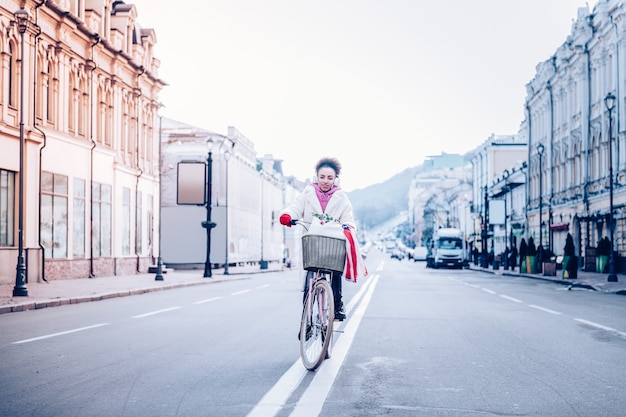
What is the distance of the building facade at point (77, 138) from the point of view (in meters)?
25.8

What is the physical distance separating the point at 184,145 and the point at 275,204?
123 ft

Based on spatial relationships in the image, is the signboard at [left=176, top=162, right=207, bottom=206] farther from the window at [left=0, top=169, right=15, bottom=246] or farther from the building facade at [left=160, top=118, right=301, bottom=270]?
the window at [left=0, top=169, right=15, bottom=246]

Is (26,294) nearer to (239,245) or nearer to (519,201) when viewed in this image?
(239,245)

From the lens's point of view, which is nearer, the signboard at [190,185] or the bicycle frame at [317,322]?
the bicycle frame at [317,322]

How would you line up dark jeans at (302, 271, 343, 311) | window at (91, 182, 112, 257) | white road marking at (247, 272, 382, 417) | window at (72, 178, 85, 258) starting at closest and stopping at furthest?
white road marking at (247, 272, 382, 417) < dark jeans at (302, 271, 343, 311) < window at (72, 178, 85, 258) < window at (91, 182, 112, 257)

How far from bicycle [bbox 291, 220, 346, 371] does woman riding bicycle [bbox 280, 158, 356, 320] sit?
1.20ft

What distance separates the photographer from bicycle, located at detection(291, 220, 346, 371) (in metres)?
7.12

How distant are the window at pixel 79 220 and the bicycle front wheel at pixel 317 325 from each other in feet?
83.2

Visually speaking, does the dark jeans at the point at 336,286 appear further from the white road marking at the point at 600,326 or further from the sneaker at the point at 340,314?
the white road marking at the point at 600,326

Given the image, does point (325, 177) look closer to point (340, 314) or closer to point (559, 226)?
point (340, 314)

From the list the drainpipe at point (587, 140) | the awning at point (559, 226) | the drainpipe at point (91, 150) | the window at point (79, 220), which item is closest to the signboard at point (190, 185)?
the drainpipe at point (91, 150)

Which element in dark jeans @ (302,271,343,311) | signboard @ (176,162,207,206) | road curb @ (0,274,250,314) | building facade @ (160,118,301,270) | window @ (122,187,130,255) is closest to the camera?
dark jeans @ (302,271,343,311)

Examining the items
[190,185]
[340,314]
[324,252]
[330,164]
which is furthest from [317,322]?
[190,185]

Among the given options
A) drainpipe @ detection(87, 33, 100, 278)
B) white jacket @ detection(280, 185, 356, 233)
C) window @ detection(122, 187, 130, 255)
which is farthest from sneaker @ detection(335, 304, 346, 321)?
window @ detection(122, 187, 130, 255)
